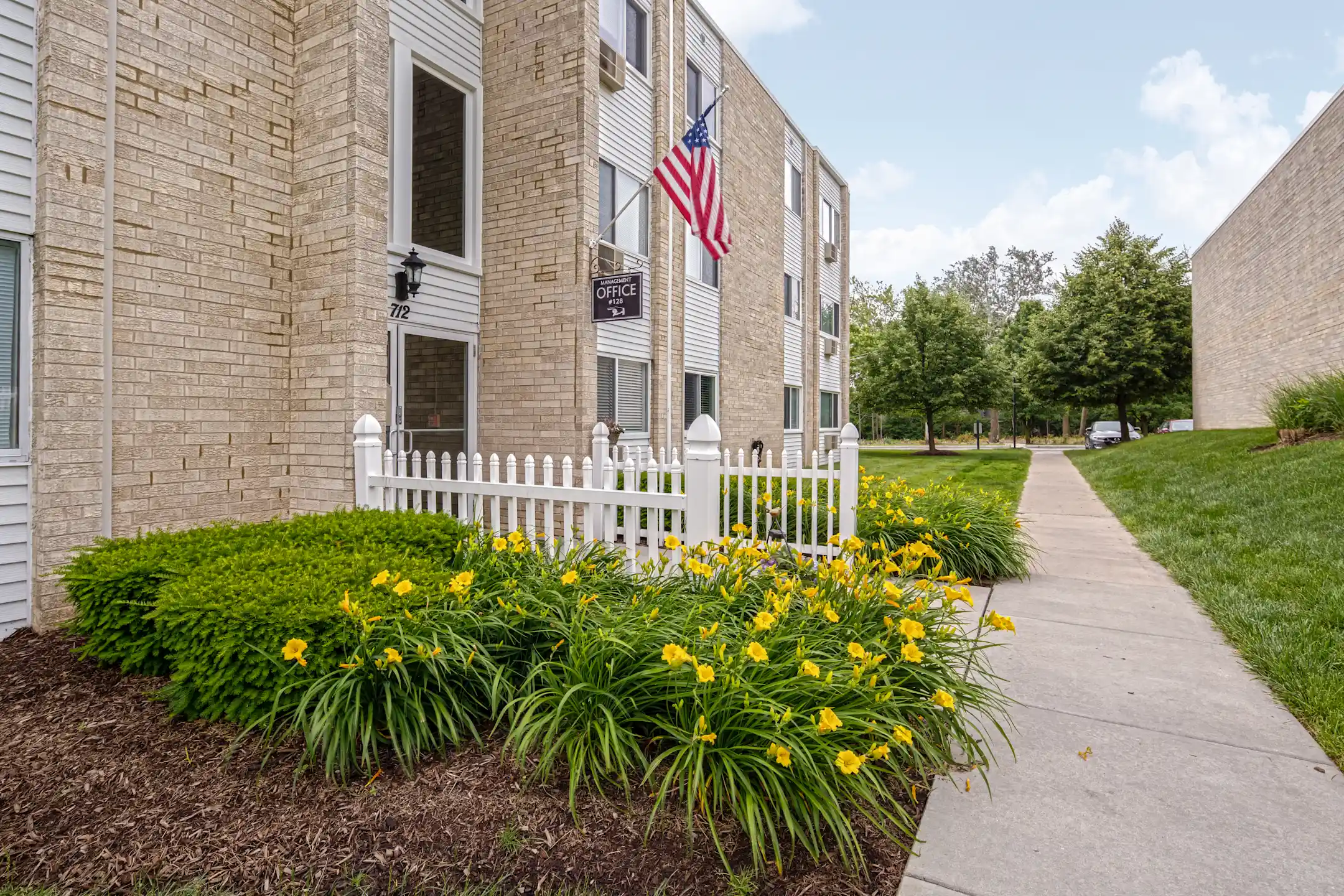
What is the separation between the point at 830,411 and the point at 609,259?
1359 centimetres

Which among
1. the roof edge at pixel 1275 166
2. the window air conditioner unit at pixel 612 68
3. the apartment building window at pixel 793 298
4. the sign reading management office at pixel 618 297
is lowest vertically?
the sign reading management office at pixel 618 297

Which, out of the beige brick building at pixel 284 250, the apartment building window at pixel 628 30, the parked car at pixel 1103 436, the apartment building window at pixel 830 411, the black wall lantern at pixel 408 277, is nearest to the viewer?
the beige brick building at pixel 284 250

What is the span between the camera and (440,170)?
851cm

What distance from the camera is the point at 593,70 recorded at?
803cm

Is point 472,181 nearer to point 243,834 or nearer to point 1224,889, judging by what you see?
point 243,834

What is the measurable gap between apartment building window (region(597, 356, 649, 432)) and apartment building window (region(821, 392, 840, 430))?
11.0 m

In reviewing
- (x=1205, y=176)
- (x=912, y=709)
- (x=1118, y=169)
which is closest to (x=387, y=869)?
(x=912, y=709)

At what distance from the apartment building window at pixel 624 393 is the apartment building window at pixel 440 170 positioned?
2536 mm

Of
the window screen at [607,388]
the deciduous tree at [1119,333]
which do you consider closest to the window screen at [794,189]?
the window screen at [607,388]

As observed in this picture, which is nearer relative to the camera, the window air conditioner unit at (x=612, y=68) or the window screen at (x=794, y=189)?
the window air conditioner unit at (x=612, y=68)

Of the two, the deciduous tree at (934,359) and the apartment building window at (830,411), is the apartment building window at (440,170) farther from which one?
the deciduous tree at (934,359)

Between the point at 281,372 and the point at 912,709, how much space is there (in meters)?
5.58

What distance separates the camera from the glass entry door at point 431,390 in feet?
23.3

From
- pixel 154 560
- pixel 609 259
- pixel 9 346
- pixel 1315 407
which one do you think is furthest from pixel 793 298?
pixel 154 560
